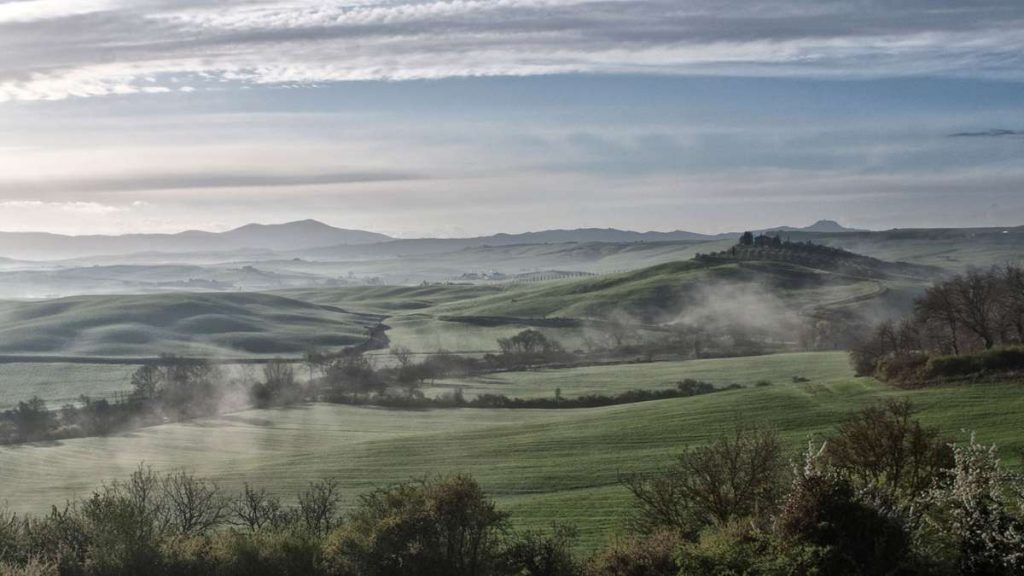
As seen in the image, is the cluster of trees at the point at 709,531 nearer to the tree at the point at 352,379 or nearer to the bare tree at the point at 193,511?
the bare tree at the point at 193,511

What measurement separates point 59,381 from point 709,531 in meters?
98.7

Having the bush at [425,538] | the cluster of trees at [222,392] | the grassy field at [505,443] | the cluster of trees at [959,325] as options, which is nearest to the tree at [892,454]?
the grassy field at [505,443]

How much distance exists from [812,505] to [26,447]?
61.8 metres

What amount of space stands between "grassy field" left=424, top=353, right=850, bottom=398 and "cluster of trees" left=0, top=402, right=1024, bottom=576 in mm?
44873

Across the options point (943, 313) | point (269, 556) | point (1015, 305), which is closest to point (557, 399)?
point (943, 313)

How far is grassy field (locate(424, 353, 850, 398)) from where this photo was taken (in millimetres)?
75750

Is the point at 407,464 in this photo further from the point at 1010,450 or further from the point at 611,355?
the point at 611,355

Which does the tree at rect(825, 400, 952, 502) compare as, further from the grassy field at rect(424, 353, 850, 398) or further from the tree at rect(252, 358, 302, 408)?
the tree at rect(252, 358, 302, 408)

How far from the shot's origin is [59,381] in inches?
4028

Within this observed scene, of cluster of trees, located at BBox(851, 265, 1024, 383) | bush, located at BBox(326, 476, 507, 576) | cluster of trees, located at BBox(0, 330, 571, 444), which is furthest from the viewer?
cluster of trees, located at BBox(0, 330, 571, 444)

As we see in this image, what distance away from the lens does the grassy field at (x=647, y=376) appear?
75750 mm

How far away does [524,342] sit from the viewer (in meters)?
108

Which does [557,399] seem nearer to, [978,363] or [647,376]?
[647,376]

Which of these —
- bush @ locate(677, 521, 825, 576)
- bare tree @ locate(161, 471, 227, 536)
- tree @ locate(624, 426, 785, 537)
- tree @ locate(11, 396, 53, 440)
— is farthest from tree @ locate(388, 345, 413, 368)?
bush @ locate(677, 521, 825, 576)
